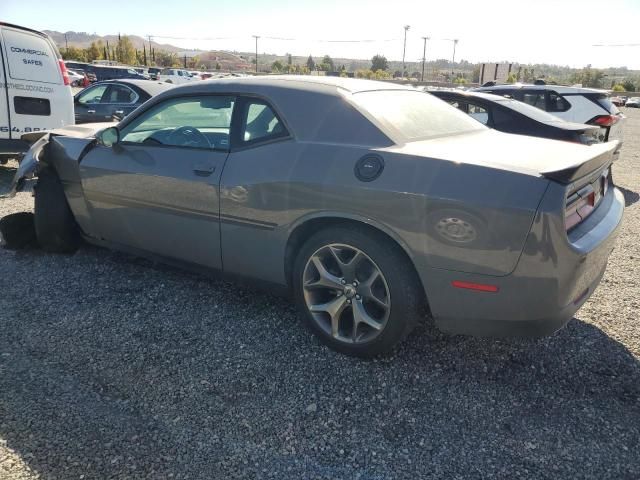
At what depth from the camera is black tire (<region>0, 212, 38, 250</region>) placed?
4562 millimetres

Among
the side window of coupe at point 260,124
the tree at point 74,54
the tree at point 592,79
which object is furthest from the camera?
the tree at point 592,79

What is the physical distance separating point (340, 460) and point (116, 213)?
8.74 feet

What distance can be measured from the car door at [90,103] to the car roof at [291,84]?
291 inches

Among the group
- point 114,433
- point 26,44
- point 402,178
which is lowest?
point 114,433

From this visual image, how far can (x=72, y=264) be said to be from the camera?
443 centimetres

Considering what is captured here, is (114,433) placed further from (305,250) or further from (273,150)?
(273,150)

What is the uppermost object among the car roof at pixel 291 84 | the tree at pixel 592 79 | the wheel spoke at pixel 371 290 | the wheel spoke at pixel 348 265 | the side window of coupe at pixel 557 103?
the tree at pixel 592 79

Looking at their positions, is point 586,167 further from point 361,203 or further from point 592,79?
point 592,79

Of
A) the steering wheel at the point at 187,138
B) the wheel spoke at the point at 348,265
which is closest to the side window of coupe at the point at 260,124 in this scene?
the steering wheel at the point at 187,138

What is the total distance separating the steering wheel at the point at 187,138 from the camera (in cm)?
358

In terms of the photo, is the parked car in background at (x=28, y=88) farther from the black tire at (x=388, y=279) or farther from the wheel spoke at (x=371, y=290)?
the wheel spoke at (x=371, y=290)

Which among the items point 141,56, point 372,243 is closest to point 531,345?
point 372,243

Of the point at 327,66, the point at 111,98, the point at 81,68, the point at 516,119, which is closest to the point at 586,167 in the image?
the point at 516,119

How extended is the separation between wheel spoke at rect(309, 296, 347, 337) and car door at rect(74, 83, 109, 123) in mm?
8751
